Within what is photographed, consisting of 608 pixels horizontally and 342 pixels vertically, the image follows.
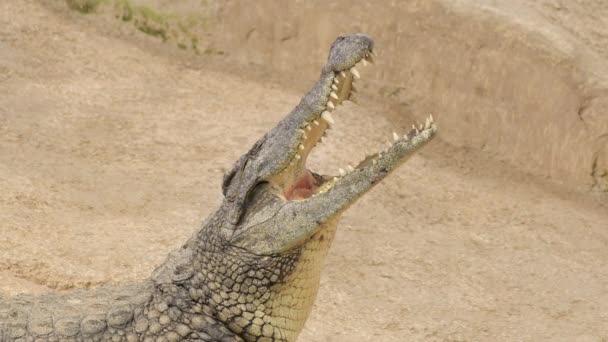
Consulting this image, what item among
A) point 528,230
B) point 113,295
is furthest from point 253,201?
point 528,230

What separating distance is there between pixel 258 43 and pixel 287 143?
5.09 meters

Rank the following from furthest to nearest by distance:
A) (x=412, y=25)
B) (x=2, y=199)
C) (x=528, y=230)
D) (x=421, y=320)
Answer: (x=412, y=25), (x=528, y=230), (x=2, y=199), (x=421, y=320)

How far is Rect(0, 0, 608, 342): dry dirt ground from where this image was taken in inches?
220

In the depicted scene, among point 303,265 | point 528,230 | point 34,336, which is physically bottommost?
point 528,230

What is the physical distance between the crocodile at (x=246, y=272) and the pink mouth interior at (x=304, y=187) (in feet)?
0.20

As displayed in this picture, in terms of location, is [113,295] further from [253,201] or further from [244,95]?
[244,95]

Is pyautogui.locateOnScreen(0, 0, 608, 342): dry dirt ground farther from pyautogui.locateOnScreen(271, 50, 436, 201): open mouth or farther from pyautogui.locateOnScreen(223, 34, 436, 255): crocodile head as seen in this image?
pyautogui.locateOnScreen(223, 34, 436, 255): crocodile head

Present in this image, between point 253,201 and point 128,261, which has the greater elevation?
point 253,201

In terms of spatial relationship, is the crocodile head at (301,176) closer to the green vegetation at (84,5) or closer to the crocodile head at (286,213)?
the crocodile head at (286,213)

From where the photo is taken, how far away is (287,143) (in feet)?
12.3

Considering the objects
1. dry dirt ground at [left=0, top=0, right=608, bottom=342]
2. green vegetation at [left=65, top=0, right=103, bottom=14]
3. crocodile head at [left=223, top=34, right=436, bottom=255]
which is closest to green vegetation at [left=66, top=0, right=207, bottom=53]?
green vegetation at [left=65, top=0, right=103, bottom=14]

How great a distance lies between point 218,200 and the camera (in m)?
6.53

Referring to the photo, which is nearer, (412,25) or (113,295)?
(113,295)

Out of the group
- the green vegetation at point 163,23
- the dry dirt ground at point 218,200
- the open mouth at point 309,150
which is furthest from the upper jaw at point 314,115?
the green vegetation at point 163,23
